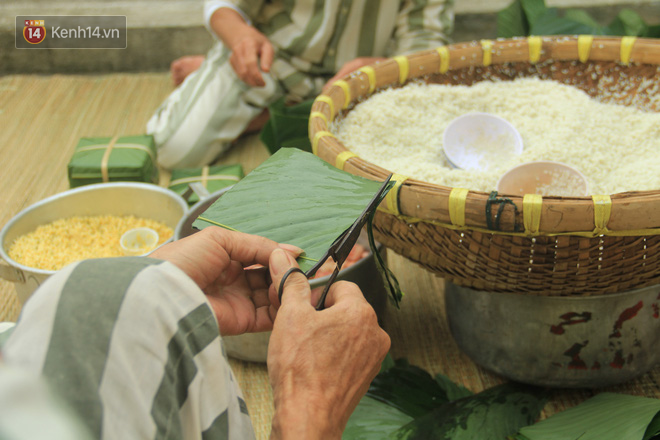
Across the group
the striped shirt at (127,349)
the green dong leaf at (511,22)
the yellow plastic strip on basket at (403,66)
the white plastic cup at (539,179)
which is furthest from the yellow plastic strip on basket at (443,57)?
the striped shirt at (127,349)

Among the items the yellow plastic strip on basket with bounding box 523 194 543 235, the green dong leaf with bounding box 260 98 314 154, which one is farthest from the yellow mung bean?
the yellow plastic strip on basket with bounding box 523 194 543 235

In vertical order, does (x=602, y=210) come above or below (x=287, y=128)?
above

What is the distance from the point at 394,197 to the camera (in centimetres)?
98

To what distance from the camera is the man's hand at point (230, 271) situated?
741 millimetres

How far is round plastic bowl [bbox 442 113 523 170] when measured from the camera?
4.40 feet

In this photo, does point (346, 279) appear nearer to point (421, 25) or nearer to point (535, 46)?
point (535, 46)

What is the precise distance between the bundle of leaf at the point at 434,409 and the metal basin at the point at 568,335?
7 centimetres

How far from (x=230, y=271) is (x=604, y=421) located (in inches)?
27.4

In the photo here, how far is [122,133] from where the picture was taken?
2.31 meters

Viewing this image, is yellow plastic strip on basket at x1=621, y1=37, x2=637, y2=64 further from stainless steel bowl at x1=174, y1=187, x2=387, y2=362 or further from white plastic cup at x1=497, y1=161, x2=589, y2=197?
stainless steel bowl at x1=174, y1=187, x2=387, y2=362

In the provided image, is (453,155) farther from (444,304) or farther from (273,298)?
(273,298)

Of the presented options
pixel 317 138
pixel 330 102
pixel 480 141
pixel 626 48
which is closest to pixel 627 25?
pixel 626 48

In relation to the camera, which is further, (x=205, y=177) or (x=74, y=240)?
(x=205, y=177)

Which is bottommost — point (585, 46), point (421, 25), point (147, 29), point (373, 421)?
point (373, 421)
